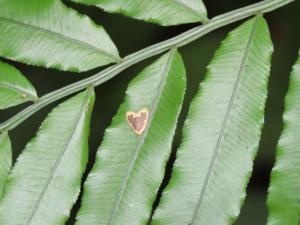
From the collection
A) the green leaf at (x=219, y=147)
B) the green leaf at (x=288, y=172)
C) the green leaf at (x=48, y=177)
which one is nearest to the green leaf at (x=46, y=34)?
the green leaf at (x=48, y=177)

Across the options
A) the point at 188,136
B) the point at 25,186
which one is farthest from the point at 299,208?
the point at 25,186

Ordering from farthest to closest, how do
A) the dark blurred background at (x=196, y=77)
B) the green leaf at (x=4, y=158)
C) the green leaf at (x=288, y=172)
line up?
the dark blurred background at (x=196, y=77), the green leaf at (x=4, y=158), the green leaf at (x=288, y=172)

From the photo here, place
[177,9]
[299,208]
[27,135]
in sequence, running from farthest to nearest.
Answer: [27,135]
[177,9]
[299,208]

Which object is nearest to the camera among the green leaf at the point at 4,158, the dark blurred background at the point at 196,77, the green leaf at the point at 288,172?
the green leaf at the point at 288,172

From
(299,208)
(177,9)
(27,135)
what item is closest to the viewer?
(299,208)

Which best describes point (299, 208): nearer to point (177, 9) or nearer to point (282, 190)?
point (282, 190)

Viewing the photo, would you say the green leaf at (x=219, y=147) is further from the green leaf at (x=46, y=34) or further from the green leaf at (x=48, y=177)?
the green leaf at (x=46, y=34)

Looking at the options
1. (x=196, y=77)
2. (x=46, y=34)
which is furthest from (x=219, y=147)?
(x=196, y=77)
